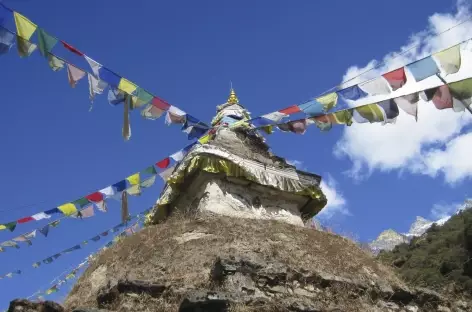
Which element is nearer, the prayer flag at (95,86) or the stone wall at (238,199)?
the prayer flag at (95,86)

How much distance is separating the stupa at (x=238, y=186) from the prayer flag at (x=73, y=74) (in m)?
2.63

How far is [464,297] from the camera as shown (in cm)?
793

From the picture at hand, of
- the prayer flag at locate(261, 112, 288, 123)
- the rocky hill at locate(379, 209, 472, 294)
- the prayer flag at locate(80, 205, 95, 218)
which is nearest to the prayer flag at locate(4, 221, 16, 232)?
the prayer flag at locate(80, 205, 95, 218)

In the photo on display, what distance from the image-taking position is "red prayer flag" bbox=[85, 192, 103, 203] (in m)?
10.6

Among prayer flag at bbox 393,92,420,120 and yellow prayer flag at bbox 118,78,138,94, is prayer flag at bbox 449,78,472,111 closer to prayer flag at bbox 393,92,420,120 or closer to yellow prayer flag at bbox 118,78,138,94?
prayer flag at bbox 393,92,420,120

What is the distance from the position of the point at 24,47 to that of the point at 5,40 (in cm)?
33

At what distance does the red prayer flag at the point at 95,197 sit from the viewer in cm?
1065

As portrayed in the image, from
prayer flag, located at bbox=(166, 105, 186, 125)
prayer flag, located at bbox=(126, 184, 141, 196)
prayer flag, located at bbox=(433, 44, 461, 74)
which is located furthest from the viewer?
prayer flag, located at bbox=(126, 184, 141, 196)

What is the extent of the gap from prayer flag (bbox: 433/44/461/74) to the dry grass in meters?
3.29

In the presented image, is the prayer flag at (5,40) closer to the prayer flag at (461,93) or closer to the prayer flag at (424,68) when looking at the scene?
the prayer flag at (424,68)

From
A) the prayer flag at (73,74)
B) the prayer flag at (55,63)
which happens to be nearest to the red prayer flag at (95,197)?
the prayer flag at (73,74)

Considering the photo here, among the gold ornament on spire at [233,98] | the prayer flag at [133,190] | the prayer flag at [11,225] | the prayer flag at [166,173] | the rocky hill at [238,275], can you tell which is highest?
the gold ornament on spire at [233,98]

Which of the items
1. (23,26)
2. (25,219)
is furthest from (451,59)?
(25,219)

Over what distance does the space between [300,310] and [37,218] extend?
6.62m
